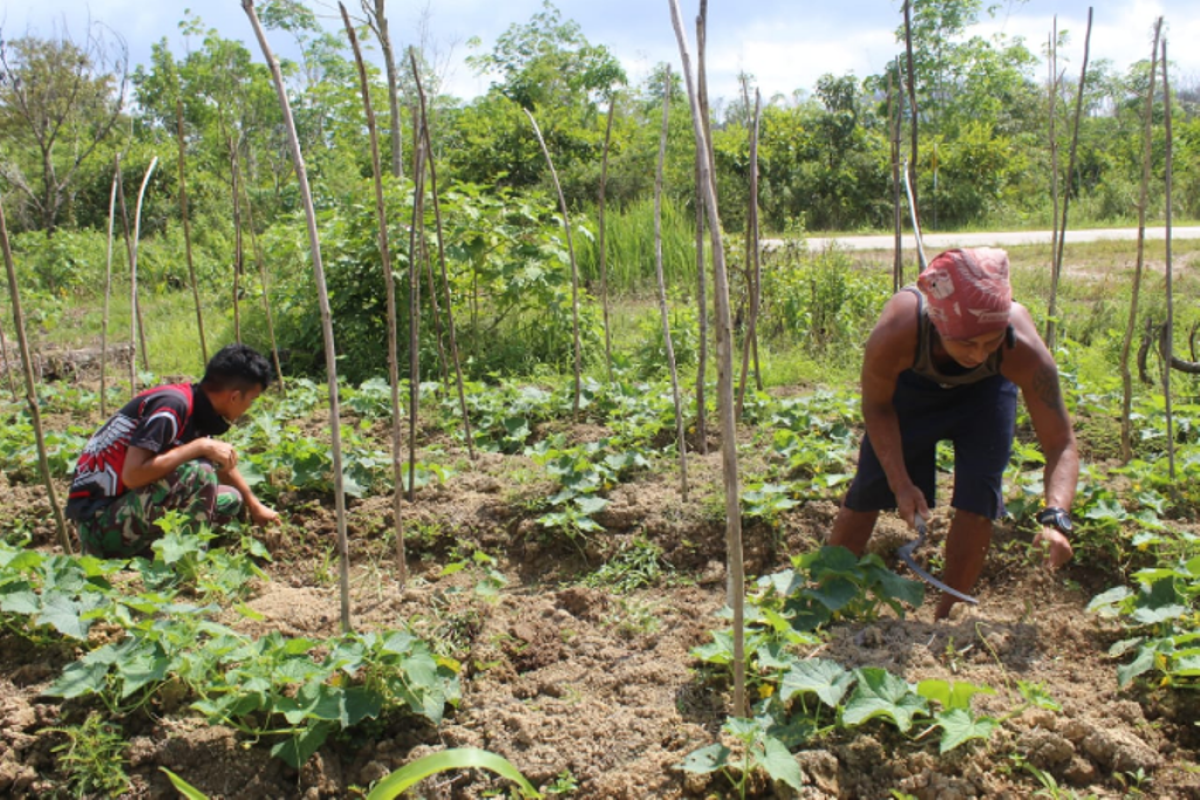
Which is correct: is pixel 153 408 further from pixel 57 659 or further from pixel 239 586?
pixel 57 659

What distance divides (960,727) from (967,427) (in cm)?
96

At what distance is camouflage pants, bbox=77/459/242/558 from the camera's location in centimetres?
318

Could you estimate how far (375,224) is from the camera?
6.38 meters

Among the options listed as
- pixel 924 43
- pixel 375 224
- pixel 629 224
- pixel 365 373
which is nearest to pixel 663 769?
pixel 365 373

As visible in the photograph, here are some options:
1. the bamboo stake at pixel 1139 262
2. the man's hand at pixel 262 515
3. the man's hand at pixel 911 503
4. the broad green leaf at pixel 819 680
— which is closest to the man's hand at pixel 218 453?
the man's hand at pixel 262 515

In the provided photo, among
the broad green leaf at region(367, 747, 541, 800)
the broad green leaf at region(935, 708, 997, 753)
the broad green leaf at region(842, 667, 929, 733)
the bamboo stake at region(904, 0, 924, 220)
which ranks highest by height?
the bamboo stake at region(904, 0, 924, 220)

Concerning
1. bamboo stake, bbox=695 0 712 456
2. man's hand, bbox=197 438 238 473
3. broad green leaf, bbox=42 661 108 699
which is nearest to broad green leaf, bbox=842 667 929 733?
bamboo stake, bbox=695 0 712 456

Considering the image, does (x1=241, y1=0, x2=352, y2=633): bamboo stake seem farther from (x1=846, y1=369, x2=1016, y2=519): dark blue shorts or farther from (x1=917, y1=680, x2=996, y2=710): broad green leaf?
(x1=846, y1=369, x2=1016, y2=519): dark blue shorts

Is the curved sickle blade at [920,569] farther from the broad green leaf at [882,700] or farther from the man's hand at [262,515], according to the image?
the man's hand at [262,515]

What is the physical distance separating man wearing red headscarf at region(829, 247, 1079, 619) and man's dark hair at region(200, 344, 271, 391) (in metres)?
2.08

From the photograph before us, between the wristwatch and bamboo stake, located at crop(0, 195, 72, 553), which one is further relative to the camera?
bamboo stake, located at crop(0, 195, 72, 553)

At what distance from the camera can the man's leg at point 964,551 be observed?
256 cm

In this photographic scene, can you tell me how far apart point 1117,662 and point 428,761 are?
1826mm

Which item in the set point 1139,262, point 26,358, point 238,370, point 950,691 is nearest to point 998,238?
point 1139,262
